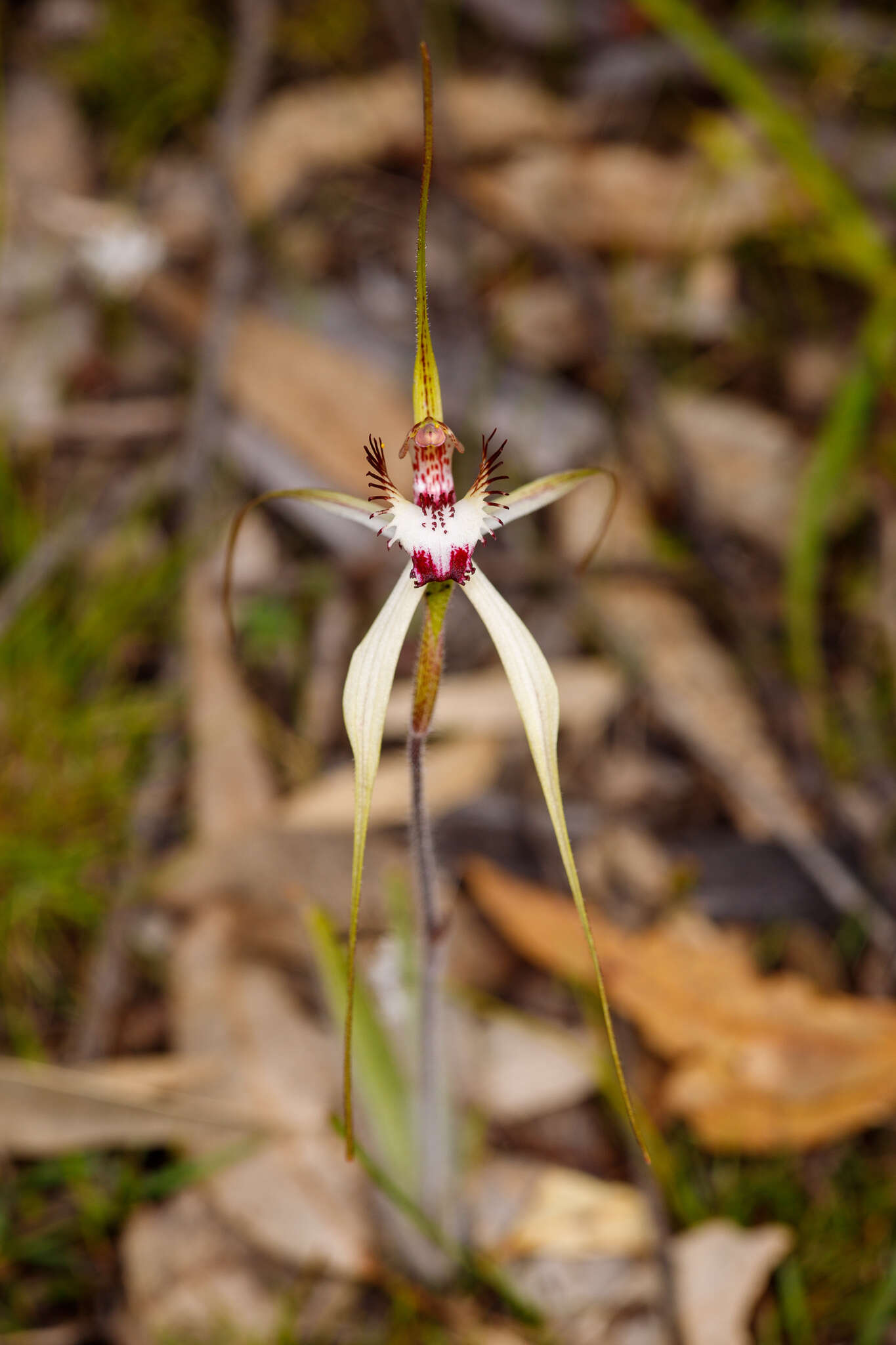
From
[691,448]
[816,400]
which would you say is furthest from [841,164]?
[691,448]

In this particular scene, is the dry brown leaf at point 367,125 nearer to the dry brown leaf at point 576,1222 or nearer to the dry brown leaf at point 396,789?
the dry brown leaf at point 396,789

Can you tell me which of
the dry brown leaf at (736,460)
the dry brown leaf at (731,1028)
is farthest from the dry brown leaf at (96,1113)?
the dry brown leaf at (736,460)

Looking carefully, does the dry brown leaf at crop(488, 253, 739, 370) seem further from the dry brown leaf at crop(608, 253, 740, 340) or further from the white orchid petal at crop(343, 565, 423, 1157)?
the white orchid petal at crop(343, 565, 423, 1157)

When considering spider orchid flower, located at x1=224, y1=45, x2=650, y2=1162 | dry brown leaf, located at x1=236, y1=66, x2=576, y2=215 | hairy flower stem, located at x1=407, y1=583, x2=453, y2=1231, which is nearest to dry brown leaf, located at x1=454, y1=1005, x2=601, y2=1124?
hairy flower stem, located at x1=407, y1=583, x2=453, y2=1231

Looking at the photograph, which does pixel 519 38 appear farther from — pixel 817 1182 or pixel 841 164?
pixel 817 1182

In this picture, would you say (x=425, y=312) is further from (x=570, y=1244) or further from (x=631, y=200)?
(x=631, y=200)

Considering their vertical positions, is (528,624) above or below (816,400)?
below
